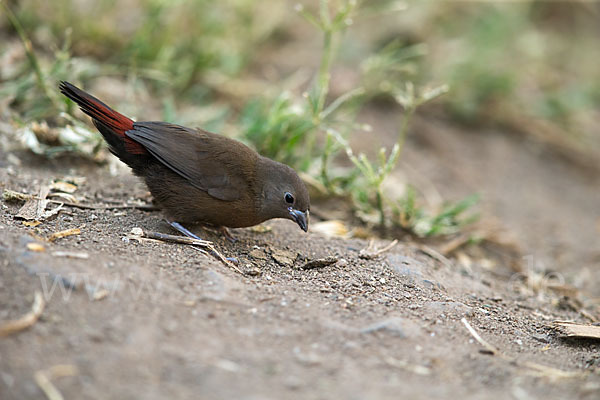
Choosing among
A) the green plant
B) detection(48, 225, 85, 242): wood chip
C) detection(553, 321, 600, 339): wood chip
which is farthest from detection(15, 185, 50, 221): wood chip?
detection(553, 321, 600, 339): wood chip

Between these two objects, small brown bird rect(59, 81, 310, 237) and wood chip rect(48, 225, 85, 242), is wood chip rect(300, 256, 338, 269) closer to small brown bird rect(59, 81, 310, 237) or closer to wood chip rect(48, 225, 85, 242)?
small brown bird rect(59, 81, 310, 237)

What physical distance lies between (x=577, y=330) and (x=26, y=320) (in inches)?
106

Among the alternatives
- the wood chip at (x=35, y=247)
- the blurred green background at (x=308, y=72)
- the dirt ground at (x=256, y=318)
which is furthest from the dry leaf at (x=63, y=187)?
the wood chip at (x=35, y=247)

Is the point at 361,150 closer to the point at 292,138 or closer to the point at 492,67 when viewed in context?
the point at 292,138

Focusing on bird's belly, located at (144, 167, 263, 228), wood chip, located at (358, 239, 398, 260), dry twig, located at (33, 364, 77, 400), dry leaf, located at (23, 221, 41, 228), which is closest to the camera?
dry twig, located at (33, 364, 77, 400)

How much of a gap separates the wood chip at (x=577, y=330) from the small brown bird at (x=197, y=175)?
159cm

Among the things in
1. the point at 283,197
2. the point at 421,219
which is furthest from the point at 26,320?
the point at 421,219

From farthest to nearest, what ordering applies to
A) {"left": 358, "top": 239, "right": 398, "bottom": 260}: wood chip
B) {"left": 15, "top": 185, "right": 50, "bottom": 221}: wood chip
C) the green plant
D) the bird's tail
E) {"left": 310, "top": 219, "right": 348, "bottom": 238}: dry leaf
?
1. the green plant
2. {"left": 310, "top": 219, "right": 348, "bottom": 238}: dry leaf
3. {"left": 358, "top": 239, "right": 398, "bottom": 260}: wood chip
4. the bird's tail
5. {"left": 15, "top": 185, "right": 50, "bottom": 221}: wood chip

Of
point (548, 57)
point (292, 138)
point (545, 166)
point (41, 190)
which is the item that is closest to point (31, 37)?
point (41, 190)

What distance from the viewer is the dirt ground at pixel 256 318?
223 centimetres

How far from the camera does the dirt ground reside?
7.32 ft

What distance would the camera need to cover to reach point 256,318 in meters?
2.69

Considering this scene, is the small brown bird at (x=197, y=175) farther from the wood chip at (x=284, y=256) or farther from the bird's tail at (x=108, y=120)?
the wood chip at (x=284, y=256)

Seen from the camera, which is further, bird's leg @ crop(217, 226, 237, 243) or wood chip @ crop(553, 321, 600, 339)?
bird's leg @ crop(217, 226, 237, 243)
